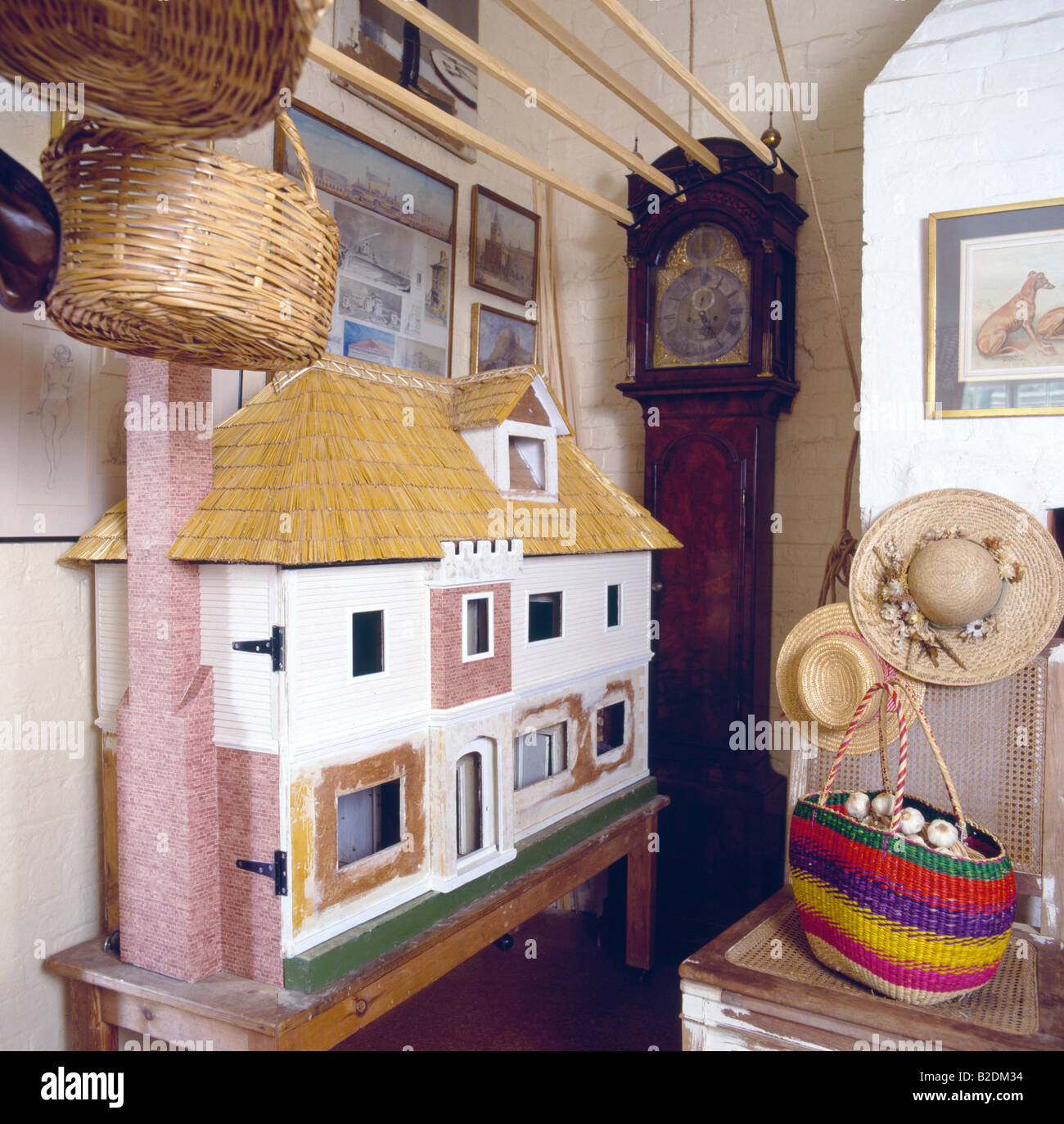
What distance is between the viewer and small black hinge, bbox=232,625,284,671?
6.92ft

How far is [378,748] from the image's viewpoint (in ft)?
7.70

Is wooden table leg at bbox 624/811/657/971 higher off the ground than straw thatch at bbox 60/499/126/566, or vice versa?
straw thatch at bbox 60/499/126/566

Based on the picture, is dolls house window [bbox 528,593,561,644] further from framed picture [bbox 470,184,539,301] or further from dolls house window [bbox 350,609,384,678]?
framed picture [bbox 470,184,539,301]

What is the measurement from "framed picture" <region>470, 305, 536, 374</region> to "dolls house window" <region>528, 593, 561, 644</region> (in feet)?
4.74

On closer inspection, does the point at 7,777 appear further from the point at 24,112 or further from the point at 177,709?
the point at 24,112

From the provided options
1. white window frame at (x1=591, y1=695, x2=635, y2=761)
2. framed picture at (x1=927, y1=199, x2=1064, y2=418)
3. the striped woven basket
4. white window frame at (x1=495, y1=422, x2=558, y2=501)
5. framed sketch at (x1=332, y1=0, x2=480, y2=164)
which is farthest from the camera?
framed sketch at (x1=332, y1=0, x2=480, y2=164)

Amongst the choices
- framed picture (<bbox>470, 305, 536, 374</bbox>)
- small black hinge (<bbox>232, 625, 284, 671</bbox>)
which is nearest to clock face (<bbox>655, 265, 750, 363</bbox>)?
framed picture (<bbox>470, 305, 536, 374</bbox>)

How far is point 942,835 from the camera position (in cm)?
200

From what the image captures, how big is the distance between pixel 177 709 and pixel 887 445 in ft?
6.63

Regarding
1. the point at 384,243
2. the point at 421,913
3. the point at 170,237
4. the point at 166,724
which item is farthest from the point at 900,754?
the point at 384,243

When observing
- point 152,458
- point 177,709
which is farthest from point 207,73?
point 177,709

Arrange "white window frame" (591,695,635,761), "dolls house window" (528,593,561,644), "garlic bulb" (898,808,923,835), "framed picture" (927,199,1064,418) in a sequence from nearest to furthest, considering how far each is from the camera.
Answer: "garlic bulb" (898,808,923,835) → "framed picture" (927,199,1064,418) → "dolls house window" (528,593,561,644) → "white window frame" (591,695,635,761)

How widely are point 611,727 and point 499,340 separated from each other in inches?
77.8

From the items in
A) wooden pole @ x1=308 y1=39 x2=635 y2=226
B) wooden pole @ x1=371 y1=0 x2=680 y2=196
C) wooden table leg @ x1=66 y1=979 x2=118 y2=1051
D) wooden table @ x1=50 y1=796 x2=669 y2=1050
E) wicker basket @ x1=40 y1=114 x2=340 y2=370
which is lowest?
wooden table leg @ x1=66 y1=979 x2=118 y2=1051
